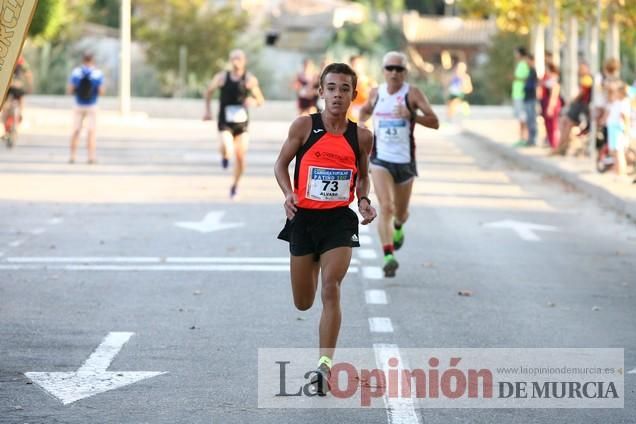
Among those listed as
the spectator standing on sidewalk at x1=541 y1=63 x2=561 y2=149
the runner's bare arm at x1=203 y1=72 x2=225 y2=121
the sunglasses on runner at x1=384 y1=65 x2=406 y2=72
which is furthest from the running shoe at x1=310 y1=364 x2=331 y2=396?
the spectator standing on sidewalk at x1=541 y1=63 x2=561 y2=149

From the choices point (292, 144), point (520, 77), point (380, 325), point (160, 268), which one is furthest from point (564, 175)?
point (292, 144)

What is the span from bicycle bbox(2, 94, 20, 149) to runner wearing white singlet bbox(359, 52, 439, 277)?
54.5 ft

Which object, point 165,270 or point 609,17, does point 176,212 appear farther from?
point 609,17

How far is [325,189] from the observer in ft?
30.6

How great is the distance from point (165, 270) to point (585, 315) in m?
4.23

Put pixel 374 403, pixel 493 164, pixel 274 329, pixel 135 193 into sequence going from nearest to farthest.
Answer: pixel 374 403
pixel 274 329
pixel 135 193
pixel 493 164

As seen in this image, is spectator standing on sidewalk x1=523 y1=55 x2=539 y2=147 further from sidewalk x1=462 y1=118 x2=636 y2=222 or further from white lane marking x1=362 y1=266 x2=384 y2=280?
white lane marking x1=362 y1=266 x2=384 y2=280

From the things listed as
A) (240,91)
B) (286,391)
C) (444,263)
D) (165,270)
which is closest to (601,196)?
(240,91)

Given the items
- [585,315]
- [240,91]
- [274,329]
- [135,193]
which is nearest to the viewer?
[274,329]

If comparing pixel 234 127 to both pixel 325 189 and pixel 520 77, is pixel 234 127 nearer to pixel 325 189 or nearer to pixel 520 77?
pixel 325 189

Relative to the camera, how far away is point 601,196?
2320cm

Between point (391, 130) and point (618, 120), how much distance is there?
10.8 m

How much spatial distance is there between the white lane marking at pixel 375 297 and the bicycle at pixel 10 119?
18.0m

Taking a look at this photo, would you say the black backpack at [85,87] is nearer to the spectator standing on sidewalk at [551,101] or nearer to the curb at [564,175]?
the curb at [564,175]
